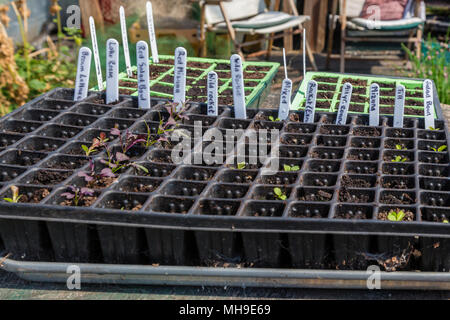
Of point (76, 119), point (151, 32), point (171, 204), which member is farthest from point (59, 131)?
point (151, 32)

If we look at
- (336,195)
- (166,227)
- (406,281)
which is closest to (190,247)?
(166,227)

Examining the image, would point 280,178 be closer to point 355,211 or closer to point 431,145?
point 355,211

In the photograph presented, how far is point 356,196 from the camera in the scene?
1670 millimetres

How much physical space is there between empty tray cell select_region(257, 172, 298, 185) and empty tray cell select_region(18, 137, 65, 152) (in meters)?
0.74

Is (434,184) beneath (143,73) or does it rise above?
beneath

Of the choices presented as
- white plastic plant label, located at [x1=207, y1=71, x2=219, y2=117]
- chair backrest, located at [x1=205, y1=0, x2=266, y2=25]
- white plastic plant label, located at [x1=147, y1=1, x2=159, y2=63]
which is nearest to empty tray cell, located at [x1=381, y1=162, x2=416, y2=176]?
white plastic plant label, located at [x1=207, y1=71, x2=219, y2=117]

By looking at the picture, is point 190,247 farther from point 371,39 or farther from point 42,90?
point 371,39

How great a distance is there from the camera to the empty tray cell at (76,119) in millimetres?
2256

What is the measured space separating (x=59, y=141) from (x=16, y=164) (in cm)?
17

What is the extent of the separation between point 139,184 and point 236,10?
172 inches

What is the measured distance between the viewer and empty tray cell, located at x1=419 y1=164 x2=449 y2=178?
1.80m

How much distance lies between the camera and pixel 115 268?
1462mm

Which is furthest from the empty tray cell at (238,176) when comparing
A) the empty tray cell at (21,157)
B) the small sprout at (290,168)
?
the empty tray cell at (21,157)

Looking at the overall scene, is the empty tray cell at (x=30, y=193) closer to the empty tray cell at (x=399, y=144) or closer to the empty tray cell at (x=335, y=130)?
the empty tray cell at (x=335, y=130)
